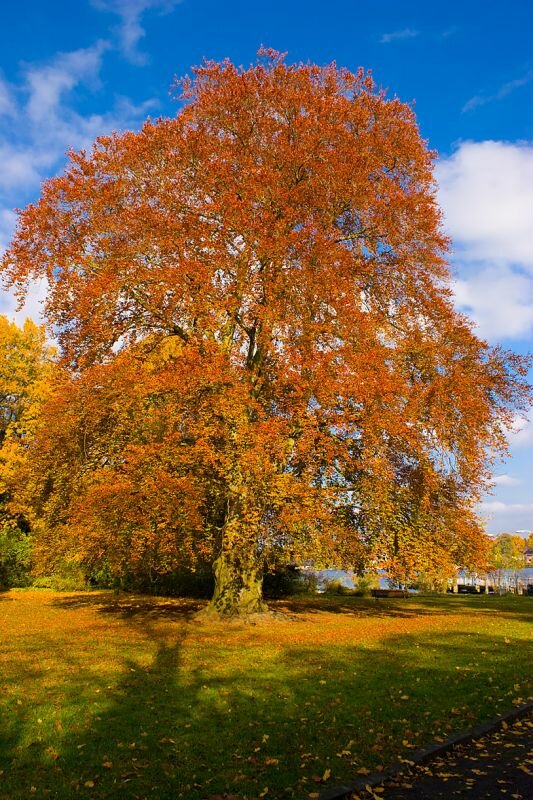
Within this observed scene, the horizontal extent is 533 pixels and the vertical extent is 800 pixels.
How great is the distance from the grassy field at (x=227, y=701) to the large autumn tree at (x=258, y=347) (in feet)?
9.88

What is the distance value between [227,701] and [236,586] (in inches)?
421

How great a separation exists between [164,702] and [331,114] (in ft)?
68.0

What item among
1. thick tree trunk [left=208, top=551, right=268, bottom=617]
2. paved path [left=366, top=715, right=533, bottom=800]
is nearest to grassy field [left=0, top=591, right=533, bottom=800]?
paved path [left=366, top=715, right=533, bottom=800]

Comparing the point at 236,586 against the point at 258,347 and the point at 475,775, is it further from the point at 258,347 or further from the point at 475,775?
the point at 475,775

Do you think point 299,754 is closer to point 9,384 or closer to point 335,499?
point 335,499

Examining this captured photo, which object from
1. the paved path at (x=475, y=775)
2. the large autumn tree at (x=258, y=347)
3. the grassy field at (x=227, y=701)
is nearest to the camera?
the paved path at (x=475, y=775)

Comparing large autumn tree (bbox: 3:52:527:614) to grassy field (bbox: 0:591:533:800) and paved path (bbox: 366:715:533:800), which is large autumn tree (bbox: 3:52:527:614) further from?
paved path (bbox: 366:715:533:800)

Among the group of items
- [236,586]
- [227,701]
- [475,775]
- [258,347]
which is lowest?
[227,701]

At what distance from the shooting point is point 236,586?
19.8 meters

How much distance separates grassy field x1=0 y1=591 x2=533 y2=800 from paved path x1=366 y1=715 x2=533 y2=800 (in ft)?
1.48

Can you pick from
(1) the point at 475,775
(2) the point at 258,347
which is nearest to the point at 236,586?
(2) the point at 258,347

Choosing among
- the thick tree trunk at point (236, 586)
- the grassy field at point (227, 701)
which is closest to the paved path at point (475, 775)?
the grassy field at point (227, 701)

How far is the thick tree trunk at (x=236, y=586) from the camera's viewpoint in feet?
62.6

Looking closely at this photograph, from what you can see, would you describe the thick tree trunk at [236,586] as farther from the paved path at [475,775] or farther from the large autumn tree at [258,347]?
the paved path at [475,775]
